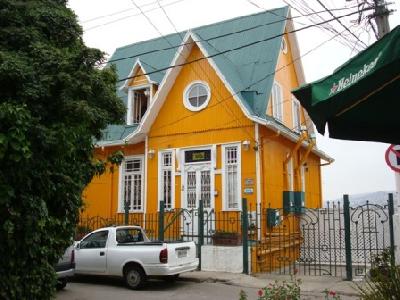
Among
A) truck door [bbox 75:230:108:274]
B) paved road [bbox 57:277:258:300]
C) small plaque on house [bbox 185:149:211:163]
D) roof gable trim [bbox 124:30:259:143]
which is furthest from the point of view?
small plaque on house [bbox 185:149:211:163]

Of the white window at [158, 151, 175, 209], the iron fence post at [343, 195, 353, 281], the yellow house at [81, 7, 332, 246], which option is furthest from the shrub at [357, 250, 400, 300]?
the white window at [158, 151, 175, 209]

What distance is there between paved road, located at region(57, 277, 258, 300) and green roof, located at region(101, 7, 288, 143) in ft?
Result: 21.7

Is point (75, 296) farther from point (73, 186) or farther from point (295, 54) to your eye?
point (295, 54)

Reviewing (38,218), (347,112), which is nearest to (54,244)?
(38,218)

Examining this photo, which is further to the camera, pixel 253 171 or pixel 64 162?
pixel 253 171

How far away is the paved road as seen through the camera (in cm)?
1134

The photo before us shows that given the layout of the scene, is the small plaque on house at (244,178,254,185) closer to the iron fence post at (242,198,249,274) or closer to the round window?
the iron fence post at (242,198,249,274)

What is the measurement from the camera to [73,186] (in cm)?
861

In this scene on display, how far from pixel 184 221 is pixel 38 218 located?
10340mm

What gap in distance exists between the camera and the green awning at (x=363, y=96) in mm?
4051

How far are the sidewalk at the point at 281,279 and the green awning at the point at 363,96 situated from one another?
6.68 meters

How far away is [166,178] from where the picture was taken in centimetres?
1906

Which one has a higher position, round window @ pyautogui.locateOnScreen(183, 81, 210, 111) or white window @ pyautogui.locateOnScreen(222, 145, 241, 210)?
round window @ pyautogui.locateOnScreen(183, 81, 210, 111)

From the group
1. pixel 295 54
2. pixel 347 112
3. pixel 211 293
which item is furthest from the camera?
pixel 295 54
